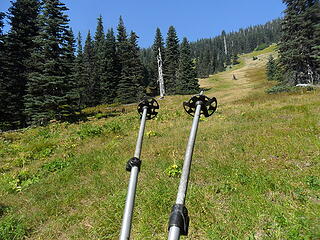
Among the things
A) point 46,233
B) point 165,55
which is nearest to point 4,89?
point 46,233

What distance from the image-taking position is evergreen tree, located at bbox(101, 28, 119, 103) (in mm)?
45938

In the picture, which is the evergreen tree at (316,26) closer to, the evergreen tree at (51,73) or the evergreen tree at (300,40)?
the evergreen tree at (300,40)

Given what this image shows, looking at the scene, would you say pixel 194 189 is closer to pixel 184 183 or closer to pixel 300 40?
pixel 184 183

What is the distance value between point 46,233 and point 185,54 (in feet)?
156

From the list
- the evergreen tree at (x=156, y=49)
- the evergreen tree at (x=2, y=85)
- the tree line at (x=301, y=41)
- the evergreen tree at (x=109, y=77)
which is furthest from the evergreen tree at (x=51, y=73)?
the evergreen tree at (x=156, y=49)

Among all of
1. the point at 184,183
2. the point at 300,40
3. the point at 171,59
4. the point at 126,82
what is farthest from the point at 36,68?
the point at 171,59

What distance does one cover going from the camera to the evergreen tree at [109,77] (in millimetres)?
45938

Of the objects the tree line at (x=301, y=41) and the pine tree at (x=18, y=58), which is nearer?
the pine tree at (x=18, y=58)

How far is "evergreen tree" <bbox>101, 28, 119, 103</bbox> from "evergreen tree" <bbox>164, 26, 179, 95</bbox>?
13.0 m

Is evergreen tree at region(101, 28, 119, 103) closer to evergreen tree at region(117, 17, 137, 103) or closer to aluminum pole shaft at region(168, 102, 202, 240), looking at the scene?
evergreen tree at region(117, 17, 137, 103)

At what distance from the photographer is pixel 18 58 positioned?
25.0 meters

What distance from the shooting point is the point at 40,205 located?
5.57 meters

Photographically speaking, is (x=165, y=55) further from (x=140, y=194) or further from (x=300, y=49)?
(x=140, y=194)

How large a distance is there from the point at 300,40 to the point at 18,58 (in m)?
33.8
